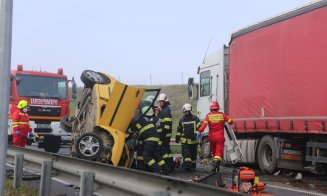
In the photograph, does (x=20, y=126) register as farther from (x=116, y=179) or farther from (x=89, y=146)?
(x=116, y=179)

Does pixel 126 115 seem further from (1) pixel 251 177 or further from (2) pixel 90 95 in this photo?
(1) pixel 251 177

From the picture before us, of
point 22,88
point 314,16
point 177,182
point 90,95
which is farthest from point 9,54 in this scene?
point 22,88

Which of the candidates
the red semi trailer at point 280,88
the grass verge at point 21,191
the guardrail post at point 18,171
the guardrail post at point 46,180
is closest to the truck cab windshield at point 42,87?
the red semi trailer at point 280,88

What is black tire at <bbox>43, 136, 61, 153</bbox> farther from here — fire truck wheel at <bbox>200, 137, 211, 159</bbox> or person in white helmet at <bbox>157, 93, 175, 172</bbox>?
person in white helmet at <bbox>157, 93, 175, 172</bbox>

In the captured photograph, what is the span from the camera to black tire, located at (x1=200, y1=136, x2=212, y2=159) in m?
14.6

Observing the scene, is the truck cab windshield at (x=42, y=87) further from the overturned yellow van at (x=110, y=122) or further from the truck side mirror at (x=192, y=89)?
the overturned yellow van at (x=110, y=122)

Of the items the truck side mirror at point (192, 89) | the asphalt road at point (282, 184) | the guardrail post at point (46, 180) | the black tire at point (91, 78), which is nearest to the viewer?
the guardrail post at point (46, 180)

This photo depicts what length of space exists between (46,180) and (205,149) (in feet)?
28.0

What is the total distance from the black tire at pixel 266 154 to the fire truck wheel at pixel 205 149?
6.49 feet

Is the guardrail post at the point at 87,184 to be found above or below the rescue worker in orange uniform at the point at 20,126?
below

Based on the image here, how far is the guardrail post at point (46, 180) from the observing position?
264 inches

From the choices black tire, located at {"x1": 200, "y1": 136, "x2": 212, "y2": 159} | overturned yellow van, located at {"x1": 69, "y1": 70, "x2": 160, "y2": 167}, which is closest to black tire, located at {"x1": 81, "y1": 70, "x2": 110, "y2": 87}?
overturned yellow van, located at {"x1": 69, "y1": 70, "x2": 160, "y2": 167}

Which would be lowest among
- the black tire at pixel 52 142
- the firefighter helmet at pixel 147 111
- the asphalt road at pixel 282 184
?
the asphalt road at pixel 282 184

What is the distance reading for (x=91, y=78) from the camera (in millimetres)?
9805
